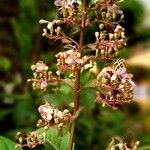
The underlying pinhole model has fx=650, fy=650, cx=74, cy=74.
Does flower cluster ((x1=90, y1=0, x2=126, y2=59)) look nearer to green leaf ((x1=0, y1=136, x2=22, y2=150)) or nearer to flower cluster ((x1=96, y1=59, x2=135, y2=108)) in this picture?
flower cluster ((x1=96, y1=59, x2=135, y2=108))

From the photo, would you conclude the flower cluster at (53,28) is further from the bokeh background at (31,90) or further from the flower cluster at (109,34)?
the bokeh background at (31,90)

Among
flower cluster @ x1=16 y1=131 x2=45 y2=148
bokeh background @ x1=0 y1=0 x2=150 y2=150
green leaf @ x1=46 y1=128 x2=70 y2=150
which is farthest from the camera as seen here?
bokeh background @ x1=0 y1=0 x2=150 y2=150

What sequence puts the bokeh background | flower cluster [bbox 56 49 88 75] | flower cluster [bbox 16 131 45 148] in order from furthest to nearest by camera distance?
the bokeh background
flower cluster [bbox 16 131 45 148]
flower cluster [bbox 56 49 88 75]

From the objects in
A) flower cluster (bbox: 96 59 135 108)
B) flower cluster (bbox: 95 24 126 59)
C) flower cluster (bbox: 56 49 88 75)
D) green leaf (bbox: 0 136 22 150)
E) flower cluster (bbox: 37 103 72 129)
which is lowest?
green leaf (bbox: 0 136 22 150)

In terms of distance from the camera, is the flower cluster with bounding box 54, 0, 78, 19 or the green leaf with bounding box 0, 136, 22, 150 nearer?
the flower cluster with bounding box 54, 0, 78, 19

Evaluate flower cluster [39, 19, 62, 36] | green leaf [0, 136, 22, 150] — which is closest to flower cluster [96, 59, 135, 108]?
flower cluster [39, 19, 62, 36]

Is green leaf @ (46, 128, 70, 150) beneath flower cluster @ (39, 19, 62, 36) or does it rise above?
beneath

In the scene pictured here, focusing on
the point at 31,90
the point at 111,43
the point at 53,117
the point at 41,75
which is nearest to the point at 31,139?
the point at 53,117

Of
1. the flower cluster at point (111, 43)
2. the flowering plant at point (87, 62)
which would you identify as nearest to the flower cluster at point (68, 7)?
the flowering plant at point (87, 62)
